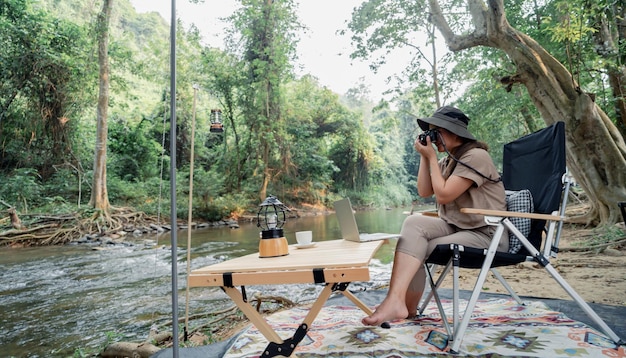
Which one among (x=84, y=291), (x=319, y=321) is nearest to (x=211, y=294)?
(x=84, y=291)

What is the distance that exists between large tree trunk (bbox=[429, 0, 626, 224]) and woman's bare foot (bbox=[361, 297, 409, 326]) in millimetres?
4289

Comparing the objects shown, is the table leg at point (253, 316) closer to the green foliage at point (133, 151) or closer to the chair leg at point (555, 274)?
the chair leg at point (555, 274)

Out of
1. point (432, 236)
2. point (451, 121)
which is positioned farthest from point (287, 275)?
point (451, 121)

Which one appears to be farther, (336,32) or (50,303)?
(336,32)

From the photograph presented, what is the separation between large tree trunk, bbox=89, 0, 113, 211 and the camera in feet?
31.0

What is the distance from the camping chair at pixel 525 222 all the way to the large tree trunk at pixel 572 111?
3.12 meters

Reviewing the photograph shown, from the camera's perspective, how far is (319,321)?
199cm

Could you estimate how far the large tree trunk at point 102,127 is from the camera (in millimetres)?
9438

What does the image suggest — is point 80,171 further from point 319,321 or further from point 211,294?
point 319,321

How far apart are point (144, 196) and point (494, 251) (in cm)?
1234

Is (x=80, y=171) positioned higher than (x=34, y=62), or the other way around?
(x=34, y=62)

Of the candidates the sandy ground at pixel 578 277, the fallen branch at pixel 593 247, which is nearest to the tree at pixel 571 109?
the fallen branch at pixel 593 247

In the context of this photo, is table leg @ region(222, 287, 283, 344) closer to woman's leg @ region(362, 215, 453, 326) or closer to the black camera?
woman's leg @ region(362, 215, 453, 326)

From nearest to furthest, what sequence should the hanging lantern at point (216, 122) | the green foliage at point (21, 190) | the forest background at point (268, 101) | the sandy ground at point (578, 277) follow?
the hanging lantern at point (216, 122) < the sandy ground at point (578, 277) < the forest background at point (268, 101) < the green foliage at point (21, 190)
